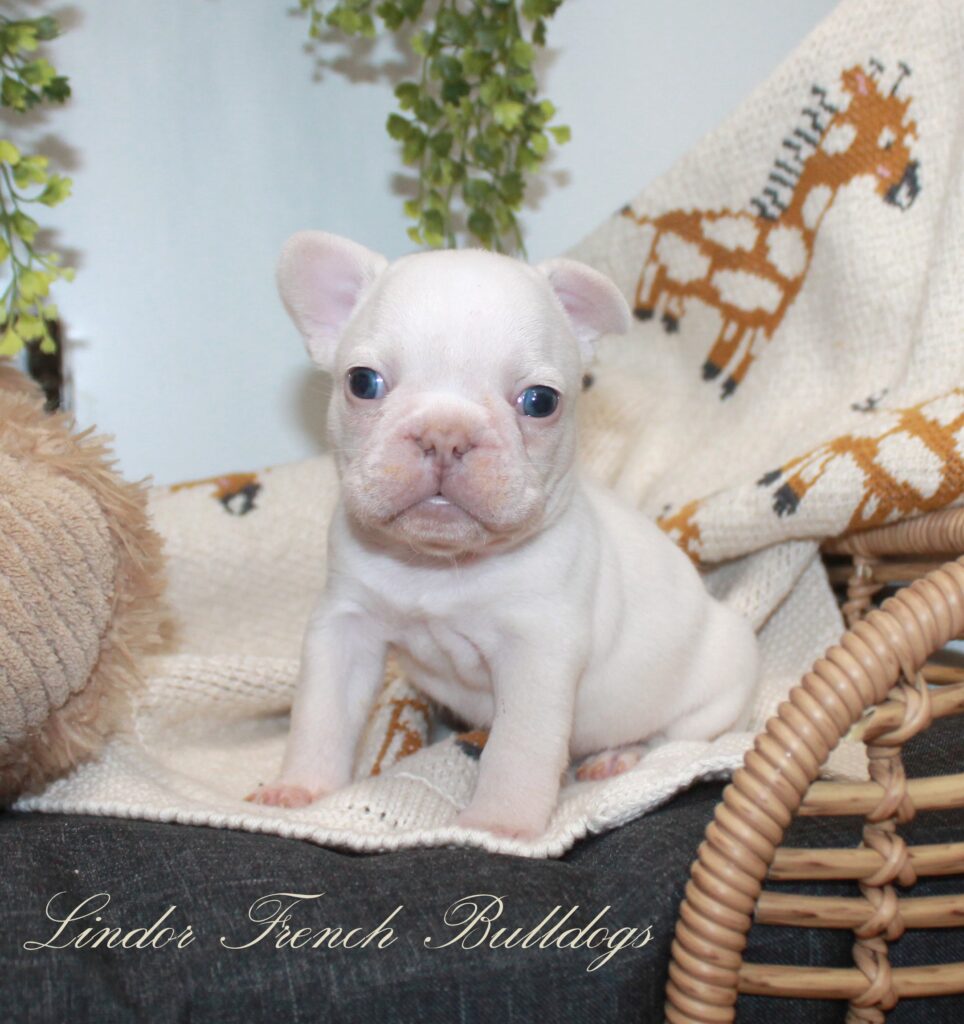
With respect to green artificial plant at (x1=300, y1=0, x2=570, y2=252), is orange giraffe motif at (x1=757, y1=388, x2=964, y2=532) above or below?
below

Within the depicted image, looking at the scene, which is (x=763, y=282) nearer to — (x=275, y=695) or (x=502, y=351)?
(x=502, y=351)

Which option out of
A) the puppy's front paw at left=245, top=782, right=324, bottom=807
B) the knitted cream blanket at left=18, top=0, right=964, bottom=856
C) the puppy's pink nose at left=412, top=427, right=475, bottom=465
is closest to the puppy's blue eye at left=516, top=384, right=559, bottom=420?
the puppy's pink nose at left=412, top=427, right=475, bottom=465

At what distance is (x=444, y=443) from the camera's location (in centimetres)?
132

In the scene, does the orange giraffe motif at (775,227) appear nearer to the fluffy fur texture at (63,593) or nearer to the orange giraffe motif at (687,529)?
the orange giraffe motif at (687,529)

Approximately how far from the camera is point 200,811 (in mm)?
1396

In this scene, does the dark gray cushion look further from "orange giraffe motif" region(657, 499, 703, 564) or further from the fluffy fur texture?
"orange giraffe motif" region(657, 499, 703, 564)

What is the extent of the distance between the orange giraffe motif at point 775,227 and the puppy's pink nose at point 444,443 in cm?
115

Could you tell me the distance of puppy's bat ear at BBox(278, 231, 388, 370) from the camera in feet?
5.31

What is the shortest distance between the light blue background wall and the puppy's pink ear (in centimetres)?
111

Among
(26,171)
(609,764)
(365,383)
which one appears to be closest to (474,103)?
(26,171)

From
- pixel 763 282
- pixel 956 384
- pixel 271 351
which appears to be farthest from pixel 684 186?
pixel 271 351

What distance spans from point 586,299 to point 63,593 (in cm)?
86

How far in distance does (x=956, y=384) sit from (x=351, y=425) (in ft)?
3.45

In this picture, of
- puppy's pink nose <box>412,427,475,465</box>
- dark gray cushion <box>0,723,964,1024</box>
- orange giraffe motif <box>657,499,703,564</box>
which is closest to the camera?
dark gray cushion <box>0,723,964,1024</box>
